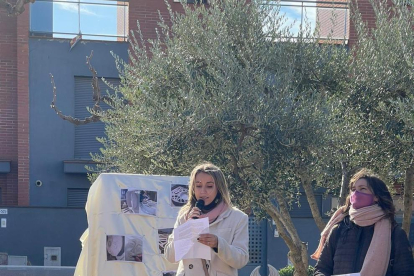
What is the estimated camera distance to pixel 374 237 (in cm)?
426

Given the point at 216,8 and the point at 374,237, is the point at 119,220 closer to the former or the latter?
the point at 216,8

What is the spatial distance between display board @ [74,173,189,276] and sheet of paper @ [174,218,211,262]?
87.8 inches

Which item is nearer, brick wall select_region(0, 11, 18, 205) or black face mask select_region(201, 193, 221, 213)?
black face mask select_region(201, 193, 221, 213)

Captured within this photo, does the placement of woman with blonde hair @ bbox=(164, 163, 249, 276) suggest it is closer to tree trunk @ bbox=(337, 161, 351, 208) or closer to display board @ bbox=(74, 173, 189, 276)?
display board @ bbox=(74, 173, 189, 276)

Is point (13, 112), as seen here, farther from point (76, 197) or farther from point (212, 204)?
point (212, 204)

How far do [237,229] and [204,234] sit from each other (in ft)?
1.07

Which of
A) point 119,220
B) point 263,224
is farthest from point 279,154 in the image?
point 263,224

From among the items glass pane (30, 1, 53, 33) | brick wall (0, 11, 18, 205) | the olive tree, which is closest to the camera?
the olive tree

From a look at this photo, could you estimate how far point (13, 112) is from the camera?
1686cm

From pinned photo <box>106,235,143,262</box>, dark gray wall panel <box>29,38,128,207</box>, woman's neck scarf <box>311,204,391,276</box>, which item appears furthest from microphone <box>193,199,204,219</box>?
dark gray wall panel <box>29,38,128,207</box>

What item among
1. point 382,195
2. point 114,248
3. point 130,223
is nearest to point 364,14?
point 130,223

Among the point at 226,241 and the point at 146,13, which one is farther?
the point at 146,13

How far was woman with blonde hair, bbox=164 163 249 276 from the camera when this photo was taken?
4262mm

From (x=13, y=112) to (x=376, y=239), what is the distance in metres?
14.3
